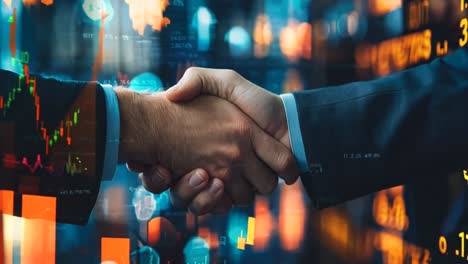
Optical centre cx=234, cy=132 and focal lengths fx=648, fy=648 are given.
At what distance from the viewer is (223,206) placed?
1.35m

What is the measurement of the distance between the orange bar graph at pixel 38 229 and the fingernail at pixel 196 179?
28 centimetres

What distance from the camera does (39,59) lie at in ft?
3.84

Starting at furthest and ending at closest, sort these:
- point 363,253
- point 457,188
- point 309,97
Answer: point 363,253, point 457,188, point 309,97

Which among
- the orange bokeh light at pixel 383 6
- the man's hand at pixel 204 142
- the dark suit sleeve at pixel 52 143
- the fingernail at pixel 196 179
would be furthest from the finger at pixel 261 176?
the orange bokeh light at pixel 383 6

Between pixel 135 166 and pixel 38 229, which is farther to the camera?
pixel 135 166

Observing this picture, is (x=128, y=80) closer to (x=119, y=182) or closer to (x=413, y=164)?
(x=119, y=182)

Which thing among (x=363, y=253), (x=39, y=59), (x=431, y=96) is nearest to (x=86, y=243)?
(x=39, y=59)

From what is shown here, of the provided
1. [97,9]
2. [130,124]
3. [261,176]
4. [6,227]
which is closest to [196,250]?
[261,176]

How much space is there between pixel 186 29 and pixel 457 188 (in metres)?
0.66

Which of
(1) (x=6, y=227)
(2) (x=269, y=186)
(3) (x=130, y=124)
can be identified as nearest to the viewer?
(1) (x=6, y=227)

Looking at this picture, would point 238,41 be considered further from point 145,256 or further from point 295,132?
point 145,256

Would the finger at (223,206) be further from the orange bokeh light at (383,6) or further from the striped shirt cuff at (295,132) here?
the orange bokeh light at (383,6)

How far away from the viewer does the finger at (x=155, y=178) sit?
4.22 ft

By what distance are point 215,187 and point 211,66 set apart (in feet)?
0.81
